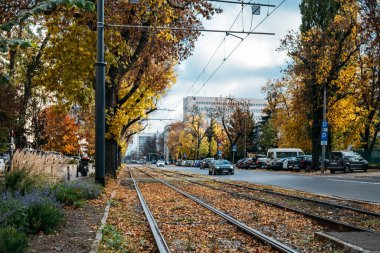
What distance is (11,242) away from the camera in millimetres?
5113

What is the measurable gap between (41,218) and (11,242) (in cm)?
223

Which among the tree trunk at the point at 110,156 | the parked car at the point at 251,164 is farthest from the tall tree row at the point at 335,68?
the tree trunk at the point at 110,156

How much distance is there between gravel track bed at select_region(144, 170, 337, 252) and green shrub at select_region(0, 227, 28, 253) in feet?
13.3

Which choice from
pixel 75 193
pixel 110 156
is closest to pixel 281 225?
pixel 75 193

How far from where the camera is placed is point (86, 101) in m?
18.6

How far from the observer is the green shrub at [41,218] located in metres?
7.17

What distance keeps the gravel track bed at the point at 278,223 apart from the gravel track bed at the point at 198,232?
1.86 feet

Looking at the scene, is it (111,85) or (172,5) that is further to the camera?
(111,85)

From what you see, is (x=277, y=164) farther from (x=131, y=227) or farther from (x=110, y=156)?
(x=131, y=227)

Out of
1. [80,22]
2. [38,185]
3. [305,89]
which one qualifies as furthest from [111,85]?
[305,89]

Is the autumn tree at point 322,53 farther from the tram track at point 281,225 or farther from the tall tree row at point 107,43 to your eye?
the tram track at point 281,225

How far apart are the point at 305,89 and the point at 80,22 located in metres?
26.9

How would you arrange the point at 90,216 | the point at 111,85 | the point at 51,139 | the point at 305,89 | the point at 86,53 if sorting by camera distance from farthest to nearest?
the point at 51,139, the point at 305,89, the point at 111,85, the point at 86,53, the point at 90,216

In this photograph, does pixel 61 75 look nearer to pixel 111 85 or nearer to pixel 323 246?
pixel 111 85
